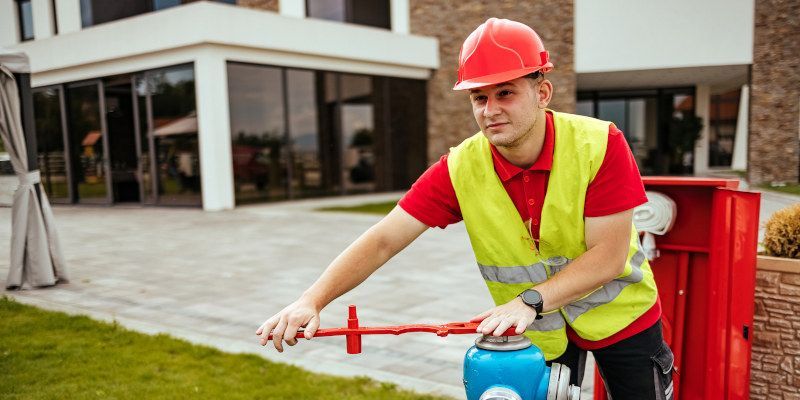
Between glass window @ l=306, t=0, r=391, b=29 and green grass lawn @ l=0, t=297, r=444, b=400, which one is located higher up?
glass window @ l=306, t=0, r=391, b=29

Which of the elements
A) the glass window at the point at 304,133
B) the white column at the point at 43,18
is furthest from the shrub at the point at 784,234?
the white column at the point at 43,18

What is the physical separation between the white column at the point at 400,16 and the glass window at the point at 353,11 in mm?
476

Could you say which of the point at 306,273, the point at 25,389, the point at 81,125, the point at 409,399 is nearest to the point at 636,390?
the point at 409,399

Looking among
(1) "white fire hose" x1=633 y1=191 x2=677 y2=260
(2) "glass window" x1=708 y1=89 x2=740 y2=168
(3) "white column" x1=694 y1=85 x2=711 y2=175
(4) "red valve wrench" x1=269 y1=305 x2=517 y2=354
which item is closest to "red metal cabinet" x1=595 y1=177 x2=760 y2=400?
(1) "white fire hose" x1=633 y1=191 x2=677 y2=260

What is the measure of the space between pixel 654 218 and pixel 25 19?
22655 millimetres

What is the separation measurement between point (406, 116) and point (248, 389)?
16.3 metres

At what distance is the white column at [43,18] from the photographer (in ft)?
61.8

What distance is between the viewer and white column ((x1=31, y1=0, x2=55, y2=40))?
1883cm

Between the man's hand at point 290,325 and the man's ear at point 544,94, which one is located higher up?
the man's ear at point 544,94

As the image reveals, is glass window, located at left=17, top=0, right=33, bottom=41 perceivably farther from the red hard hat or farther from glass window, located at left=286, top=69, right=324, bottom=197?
the red hard hat

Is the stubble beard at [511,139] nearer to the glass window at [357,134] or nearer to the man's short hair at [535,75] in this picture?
the man's short hair at [535,75]

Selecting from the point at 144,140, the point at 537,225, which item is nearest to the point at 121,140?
the point at 144,140

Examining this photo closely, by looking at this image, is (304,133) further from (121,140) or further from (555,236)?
(555,236)

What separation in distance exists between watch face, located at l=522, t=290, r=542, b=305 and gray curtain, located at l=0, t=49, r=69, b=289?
22.1 feet
